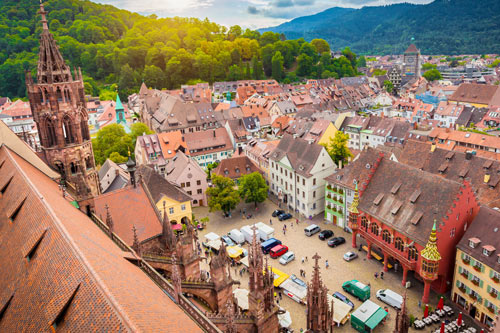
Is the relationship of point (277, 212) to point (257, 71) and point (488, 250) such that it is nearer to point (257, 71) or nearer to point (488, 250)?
point (488, 250)

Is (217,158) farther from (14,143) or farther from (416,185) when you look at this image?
(14,143)

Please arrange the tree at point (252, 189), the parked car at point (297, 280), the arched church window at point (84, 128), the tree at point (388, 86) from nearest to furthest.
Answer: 1. the arched church window at point (84, 128)
2. the parked car at point (297, 280)
3. the tree at point (252, 189)
4. the tree at point (388, 86)

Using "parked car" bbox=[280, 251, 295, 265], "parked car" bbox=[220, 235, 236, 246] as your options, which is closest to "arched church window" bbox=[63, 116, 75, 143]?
"parked car" bbox=[220, 235, 236, 246]

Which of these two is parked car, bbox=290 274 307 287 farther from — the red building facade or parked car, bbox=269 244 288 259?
the red building facade

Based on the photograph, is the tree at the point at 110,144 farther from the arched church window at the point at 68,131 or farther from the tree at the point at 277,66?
the tree at the point at 277,66

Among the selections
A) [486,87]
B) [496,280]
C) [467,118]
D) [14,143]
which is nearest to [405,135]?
[467,118]

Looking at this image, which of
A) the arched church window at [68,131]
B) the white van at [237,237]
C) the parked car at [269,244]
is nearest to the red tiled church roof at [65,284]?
the arched church window at [68,131]

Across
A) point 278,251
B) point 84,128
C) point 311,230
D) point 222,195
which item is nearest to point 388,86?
A: point 311,230
